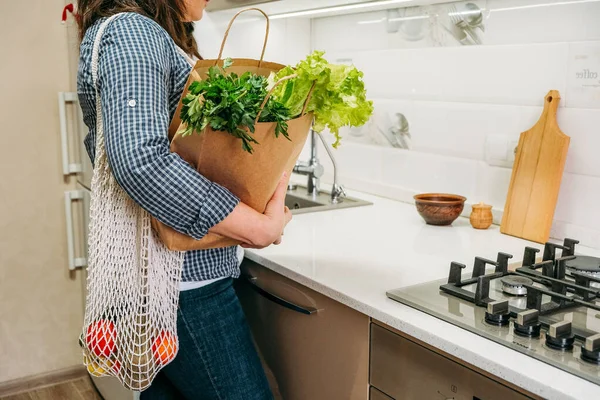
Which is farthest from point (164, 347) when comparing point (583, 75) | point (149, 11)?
point (583, 75)

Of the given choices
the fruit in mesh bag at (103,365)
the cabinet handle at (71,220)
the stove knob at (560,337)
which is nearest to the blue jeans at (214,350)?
the fruit in mesh bag at (103,365)

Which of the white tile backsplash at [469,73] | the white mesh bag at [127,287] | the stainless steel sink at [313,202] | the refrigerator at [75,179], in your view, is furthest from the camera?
the refrigerator at [75,179]

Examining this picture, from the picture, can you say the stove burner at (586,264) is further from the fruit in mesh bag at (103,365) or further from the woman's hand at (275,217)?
the fruit in mesh bag at (103,365)

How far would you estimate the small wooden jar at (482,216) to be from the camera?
1.83 m

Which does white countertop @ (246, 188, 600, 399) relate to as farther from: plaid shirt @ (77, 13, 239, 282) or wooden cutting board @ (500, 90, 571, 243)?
plaid shirt @ (77, 13, 239, 282)

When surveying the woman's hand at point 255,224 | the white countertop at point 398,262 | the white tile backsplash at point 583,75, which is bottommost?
the white countertop at point 398,262

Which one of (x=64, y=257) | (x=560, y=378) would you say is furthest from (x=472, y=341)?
(x=64, y=257)

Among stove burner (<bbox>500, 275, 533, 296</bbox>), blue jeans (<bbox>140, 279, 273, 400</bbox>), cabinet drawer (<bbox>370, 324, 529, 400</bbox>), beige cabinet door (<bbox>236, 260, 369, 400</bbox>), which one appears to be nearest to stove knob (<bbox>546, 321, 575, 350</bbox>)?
cabinet drawer (<bbox>370, 324, 529, 400</bbox>)

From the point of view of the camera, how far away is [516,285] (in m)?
1.27

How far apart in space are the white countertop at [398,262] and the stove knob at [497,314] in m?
0.05

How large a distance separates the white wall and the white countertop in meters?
0.13

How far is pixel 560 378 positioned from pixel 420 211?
97cm

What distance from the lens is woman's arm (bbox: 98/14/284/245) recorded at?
1073mm

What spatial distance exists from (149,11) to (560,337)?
35.8 inches
